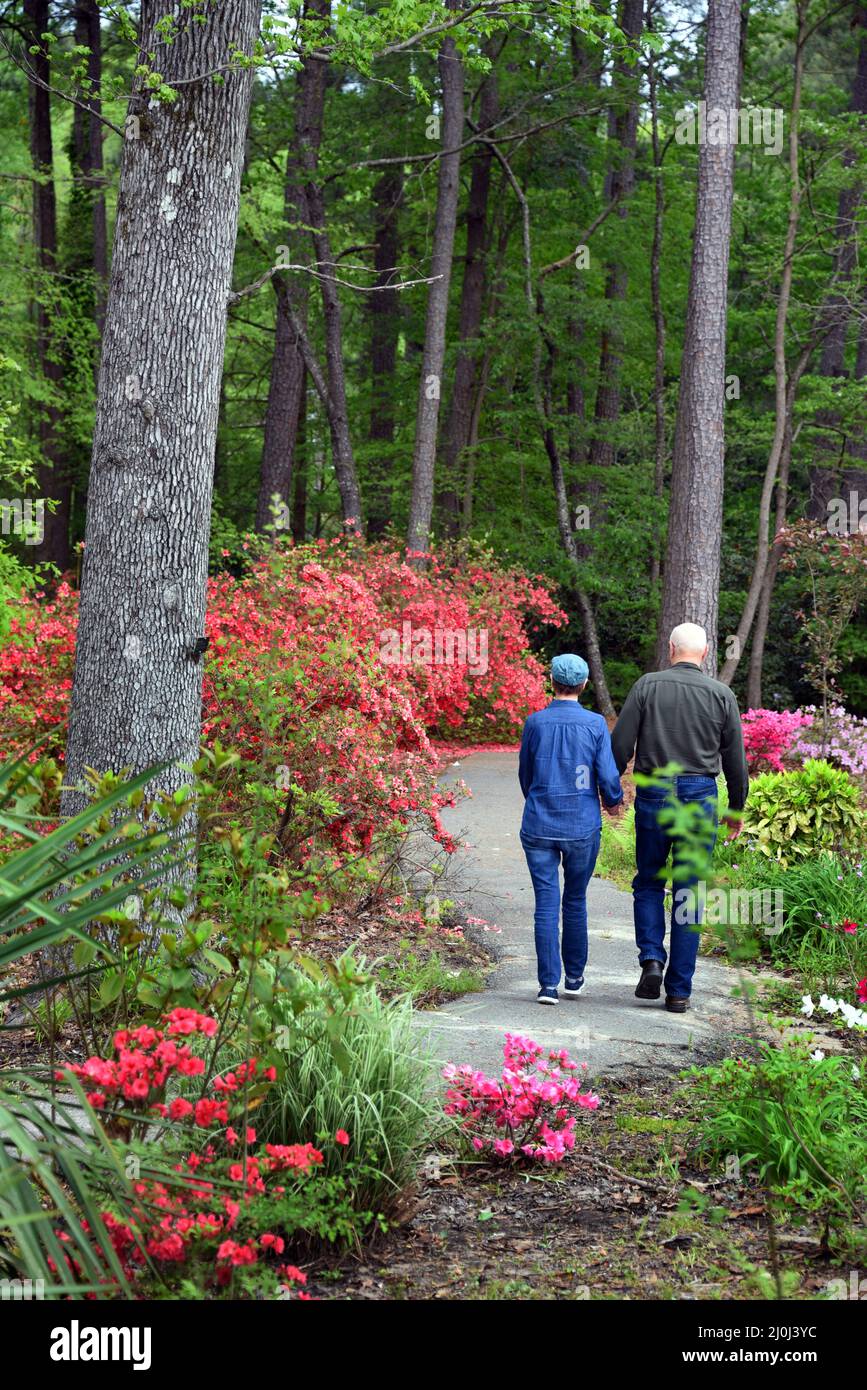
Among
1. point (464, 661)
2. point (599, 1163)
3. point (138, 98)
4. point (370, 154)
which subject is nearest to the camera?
point (599, 1163)

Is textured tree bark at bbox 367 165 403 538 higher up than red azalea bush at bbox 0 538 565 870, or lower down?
higher up

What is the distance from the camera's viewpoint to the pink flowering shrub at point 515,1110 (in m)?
4.29

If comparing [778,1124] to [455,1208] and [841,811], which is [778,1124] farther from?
[841,811]

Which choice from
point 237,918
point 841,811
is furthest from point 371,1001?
point 841,811

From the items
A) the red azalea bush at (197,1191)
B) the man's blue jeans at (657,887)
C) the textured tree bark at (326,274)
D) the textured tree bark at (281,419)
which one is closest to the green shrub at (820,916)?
the man's blue jeans at (657,887)

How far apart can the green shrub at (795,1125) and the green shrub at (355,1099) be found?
3.33 feet

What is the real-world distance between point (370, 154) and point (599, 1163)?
1904cm

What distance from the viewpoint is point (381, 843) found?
7.75m

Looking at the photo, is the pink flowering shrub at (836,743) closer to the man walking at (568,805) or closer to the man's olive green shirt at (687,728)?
the man's olive green shirt at (687,728)

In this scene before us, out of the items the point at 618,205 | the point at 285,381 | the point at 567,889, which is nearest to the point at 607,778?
the point at 567,889

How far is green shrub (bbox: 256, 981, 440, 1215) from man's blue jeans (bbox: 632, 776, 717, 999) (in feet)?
7.76

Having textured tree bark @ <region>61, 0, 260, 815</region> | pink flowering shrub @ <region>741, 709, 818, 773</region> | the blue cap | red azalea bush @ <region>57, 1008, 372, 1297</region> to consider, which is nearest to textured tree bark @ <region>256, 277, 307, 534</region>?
pink flowering shrub @ <region>741, 709, 818, 773</region>

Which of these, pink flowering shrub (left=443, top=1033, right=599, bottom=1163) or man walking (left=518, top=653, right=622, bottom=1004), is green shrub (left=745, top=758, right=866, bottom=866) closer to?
man walking (left=518, top=653, right=622, bottom=1004)

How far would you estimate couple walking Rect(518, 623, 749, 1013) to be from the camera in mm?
6344
